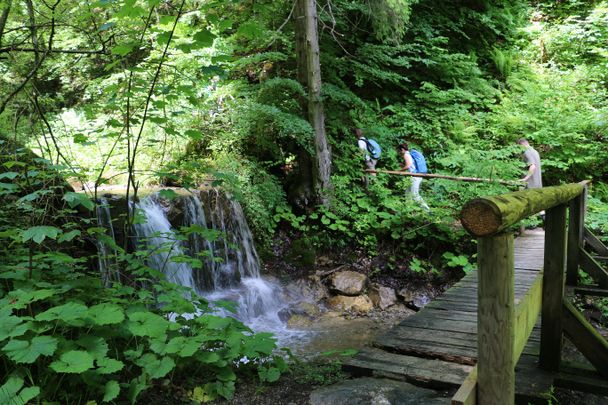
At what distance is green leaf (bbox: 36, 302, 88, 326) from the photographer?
249cm

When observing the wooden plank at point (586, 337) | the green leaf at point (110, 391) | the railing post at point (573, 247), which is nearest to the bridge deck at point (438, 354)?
the wooden plank at point (586, 337)

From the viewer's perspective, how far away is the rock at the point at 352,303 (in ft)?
25.9

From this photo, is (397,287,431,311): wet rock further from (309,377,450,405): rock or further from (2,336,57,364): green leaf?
(2,336,57,364): green leaf

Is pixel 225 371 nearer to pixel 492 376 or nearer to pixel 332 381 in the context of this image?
pixel 332 381

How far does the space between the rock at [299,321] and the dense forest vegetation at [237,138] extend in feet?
5.74

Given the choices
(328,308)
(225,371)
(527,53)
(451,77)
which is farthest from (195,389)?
(527,53)

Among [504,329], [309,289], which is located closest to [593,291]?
[504,329]

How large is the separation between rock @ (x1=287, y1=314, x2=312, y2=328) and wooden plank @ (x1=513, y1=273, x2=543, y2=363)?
4461mm

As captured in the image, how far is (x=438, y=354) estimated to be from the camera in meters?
3.53

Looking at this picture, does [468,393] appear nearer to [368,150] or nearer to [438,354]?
[438,354]

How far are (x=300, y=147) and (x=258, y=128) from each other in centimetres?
138

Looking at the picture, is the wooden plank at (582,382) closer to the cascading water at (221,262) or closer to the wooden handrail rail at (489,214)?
the wooden handrail rail at (489,214)

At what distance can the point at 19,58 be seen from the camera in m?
5.01

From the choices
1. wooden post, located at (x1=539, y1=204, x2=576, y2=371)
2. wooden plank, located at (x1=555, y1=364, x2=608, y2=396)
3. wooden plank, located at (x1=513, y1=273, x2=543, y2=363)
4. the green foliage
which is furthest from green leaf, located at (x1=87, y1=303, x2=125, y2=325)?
wooden plank, located at (x1=555, y1=364, x2=608, y2=396)
